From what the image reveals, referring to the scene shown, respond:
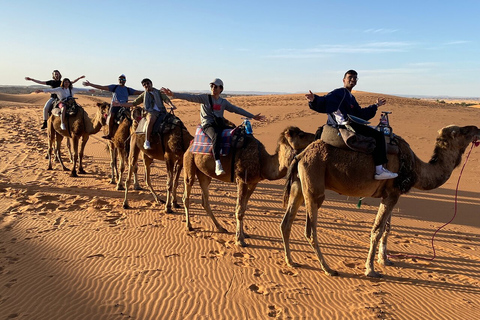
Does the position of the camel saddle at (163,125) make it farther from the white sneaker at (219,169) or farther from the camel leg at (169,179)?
the white sneaker at (219,169)

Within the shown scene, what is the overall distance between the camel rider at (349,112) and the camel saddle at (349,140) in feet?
0.37

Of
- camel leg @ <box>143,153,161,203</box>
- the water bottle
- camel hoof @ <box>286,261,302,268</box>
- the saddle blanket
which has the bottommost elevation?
camel hoof @ <box>286,261,302,268</box>

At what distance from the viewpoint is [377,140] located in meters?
5.13

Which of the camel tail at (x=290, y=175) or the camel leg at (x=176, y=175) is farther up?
the camel tail at (x=290, y=175)

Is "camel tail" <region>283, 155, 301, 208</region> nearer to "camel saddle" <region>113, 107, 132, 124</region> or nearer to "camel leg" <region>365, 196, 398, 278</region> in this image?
"camel leg" <region>365, 196, 398, 278</region>

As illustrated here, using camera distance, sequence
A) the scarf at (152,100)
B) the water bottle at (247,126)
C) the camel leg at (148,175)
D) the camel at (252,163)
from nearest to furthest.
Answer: the camel at (252,163) < the water bottle at (247,126) < the scarf at (152,100) < the camel leg at (148,175)

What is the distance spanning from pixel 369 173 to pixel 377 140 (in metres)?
0.55

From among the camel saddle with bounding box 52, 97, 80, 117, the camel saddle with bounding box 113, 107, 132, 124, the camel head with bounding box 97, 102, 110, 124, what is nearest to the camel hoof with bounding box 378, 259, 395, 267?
the camel saddle with bounding box 113, 107, 132, 124

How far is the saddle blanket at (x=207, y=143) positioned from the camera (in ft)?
20.9

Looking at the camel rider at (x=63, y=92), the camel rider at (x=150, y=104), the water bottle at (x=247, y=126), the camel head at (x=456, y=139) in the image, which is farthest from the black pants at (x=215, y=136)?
the camel rider at (x=63, y=92)

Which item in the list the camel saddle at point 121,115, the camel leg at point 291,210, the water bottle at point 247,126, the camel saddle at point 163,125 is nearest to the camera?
the camel leg at point 291,210

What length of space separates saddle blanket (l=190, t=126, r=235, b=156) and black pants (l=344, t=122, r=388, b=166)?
95.0 inches

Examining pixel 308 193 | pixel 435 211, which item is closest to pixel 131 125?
pixel 308 193

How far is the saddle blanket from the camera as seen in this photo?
251 inches
